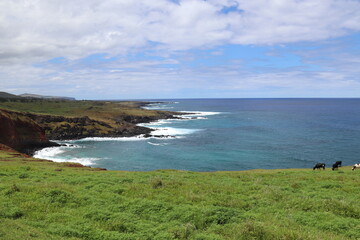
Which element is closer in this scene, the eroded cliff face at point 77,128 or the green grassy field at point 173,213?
the green grassy field at point 173,213

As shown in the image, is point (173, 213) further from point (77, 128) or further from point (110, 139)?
point (77, 128)

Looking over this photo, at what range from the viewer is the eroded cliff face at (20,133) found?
2295 inches

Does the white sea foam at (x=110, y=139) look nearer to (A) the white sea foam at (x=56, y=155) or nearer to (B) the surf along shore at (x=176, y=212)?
(A) the white sea foam at (x=56, y=155)

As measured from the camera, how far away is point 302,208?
13.6 m

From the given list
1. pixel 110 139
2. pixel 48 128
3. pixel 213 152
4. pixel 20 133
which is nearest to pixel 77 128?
pixel 48 128

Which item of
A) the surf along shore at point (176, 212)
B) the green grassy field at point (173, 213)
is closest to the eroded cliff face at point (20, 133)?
the surf along shore at point (176, 212)

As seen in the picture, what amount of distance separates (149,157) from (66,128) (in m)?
44.8

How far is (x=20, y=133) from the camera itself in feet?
211

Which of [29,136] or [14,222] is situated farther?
[29,136]

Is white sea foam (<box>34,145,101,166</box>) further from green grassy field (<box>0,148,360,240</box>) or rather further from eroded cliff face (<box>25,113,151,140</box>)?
green grassy field (<box>0,148,360,240</box>)

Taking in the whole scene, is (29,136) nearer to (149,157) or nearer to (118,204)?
(149,157)

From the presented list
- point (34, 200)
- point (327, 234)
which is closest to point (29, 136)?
point (34, 200)

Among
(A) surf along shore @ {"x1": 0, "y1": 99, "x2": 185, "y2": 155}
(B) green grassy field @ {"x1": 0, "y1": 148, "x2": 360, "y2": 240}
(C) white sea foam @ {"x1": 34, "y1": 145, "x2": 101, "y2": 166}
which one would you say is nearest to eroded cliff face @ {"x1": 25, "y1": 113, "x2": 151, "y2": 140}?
(A) surf along shore @ {"x1": 0, "y1": 99, "x2": 185, "y2": 155}

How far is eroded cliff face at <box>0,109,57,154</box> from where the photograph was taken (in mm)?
58300
